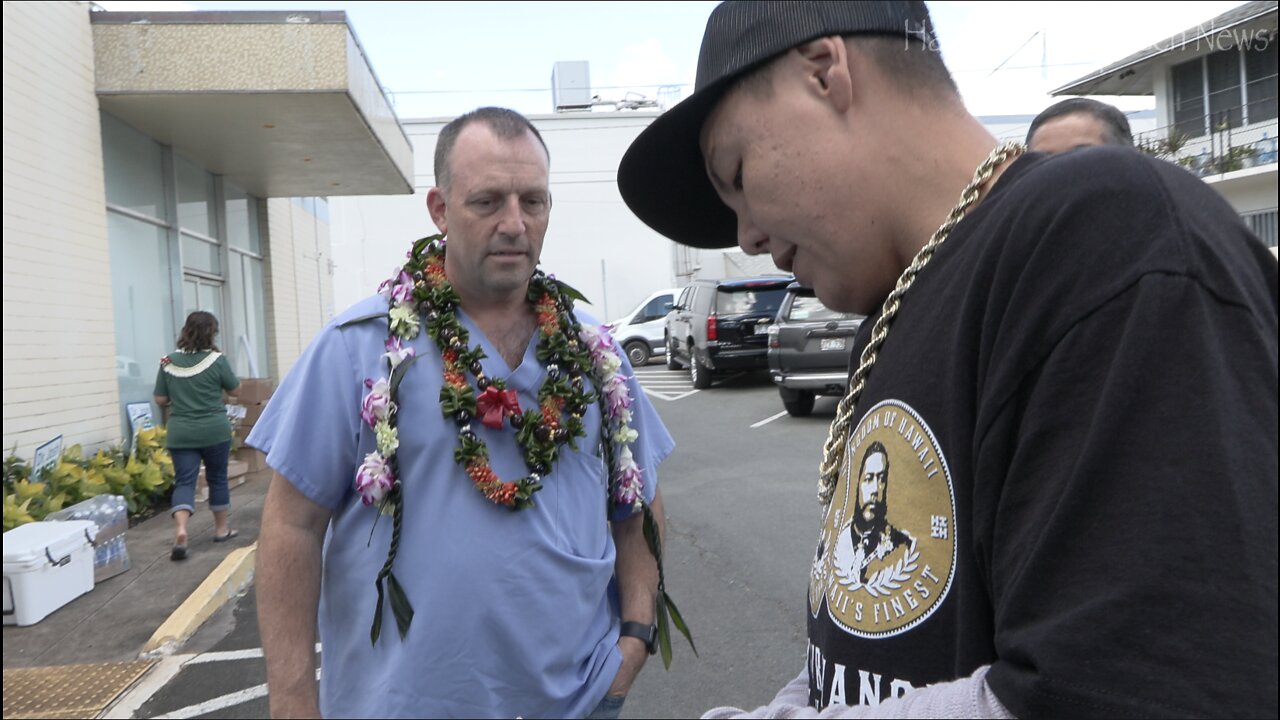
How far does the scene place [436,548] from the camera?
2.22 m

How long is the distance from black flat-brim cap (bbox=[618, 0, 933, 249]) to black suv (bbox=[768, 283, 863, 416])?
1120 cm

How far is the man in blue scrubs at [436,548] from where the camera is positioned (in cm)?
219

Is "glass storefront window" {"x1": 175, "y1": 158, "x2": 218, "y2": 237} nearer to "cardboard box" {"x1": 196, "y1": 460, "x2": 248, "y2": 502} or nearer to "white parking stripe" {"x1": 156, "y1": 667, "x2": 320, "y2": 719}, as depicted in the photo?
"cardboard box" {"x1": 196, "y1": 460, "x2": 248, "y2": 502}

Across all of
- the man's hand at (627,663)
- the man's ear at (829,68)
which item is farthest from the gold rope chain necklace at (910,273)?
the man's hand at (627,663)

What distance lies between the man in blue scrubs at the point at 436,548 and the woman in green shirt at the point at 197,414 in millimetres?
6109

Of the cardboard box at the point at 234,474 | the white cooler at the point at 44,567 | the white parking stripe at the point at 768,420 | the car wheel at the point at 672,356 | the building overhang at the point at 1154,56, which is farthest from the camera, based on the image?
the car wheel at the point at 672,356

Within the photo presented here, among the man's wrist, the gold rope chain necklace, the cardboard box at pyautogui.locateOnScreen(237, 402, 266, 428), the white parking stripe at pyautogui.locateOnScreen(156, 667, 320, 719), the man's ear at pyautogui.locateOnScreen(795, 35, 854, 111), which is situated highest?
the man's ear at pyautogui.locateOnScreen(795, 35, 854, 111)

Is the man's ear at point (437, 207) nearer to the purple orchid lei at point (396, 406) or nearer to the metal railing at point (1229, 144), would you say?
the purple orchid lei at point (396, 406)

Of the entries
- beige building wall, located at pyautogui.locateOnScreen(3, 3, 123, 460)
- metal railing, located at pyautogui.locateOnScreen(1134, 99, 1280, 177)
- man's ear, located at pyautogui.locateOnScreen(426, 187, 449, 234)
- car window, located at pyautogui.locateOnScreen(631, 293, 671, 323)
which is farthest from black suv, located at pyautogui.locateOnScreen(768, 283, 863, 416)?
car window, located at pyautogui.locateOnScreen(631, 293, 671, 323)

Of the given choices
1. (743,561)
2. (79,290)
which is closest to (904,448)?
(743,561)

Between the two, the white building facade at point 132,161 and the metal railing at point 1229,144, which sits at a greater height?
the metal railing at point 1229,144

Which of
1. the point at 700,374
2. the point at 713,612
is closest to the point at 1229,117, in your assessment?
the point at 700,374

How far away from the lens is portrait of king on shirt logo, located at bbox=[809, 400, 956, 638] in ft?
2.70

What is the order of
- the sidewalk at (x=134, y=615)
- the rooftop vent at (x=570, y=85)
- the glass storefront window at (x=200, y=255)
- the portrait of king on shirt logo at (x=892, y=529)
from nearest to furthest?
1. the portrait of king on shirt logo at (x=892, y=529)
2. the sidewalk at (x=134, y=615)
3. the glass storefront window at (x=200, y=255)
4. the rooftop vent at (x=570, y=85)
